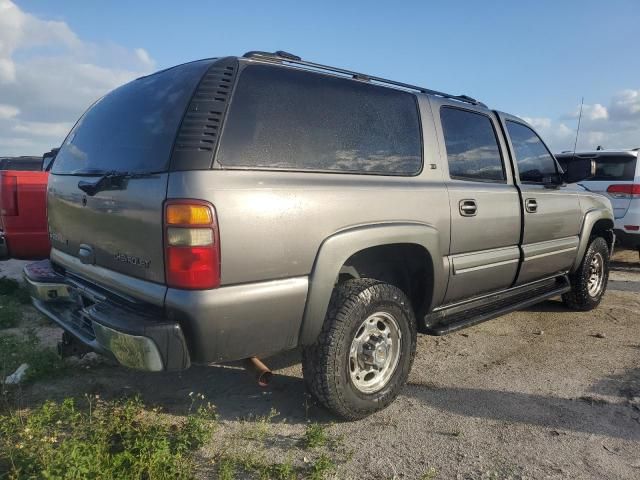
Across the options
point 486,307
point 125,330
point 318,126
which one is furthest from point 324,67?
point 486,307

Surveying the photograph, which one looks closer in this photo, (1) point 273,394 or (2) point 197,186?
(2) point 197,186

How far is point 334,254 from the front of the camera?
2559mm

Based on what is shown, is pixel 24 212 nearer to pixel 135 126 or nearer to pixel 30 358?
pixel 30 358

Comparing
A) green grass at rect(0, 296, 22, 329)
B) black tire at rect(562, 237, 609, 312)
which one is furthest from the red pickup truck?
black tire at rect(562, 237, 609, 312)

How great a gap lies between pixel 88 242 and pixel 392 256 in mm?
1827

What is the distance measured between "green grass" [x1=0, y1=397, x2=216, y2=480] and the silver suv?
1.35ft

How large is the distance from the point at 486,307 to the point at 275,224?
2.24m

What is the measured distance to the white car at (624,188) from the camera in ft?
24.0

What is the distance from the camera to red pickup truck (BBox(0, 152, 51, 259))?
15.0 feet

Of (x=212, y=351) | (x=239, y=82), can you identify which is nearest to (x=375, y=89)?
(x=239, y=82)

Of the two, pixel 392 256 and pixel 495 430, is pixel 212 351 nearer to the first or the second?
pixel 392 256

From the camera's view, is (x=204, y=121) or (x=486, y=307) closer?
(x=204, y=121)

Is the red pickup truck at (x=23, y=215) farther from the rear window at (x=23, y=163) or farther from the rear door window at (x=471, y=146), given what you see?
the rear window at (x=23, y=163)

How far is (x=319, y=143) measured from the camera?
8.73 ft
